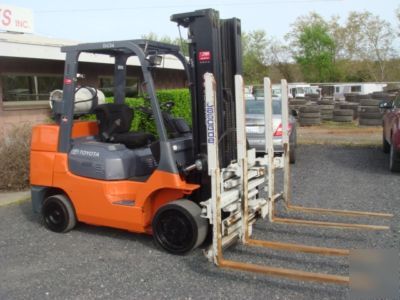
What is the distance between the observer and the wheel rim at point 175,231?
4980mm

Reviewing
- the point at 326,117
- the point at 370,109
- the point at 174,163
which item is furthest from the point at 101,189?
the point at 326,117

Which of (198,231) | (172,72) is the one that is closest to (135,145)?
(198,231)

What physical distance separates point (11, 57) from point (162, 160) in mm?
8237

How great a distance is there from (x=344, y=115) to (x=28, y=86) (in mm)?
Result: 13756

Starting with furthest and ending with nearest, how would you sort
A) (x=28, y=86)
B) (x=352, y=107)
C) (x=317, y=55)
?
(x=317, y=55)
(x=352, y=107)
(x=28, y=86)

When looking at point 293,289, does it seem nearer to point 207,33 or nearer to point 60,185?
point 207,33

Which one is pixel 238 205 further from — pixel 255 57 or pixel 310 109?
pixel 255 57

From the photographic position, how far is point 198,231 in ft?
16.1

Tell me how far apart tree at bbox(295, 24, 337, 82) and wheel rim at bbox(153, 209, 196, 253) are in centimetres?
5691

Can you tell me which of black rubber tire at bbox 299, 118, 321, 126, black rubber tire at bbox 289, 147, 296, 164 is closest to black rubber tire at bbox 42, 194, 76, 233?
black rubber tire at bbox 289, 147, 296, 164

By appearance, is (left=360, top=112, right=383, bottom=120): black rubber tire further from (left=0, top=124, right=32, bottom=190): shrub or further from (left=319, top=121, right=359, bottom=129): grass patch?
(left=0, top=124, right=32, bottom=190): shrub

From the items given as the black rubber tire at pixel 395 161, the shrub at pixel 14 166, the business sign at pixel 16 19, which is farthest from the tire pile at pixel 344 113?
the shrub at pixel 14 166

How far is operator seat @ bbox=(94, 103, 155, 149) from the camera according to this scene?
5.98 m

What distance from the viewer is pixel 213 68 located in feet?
16.9
